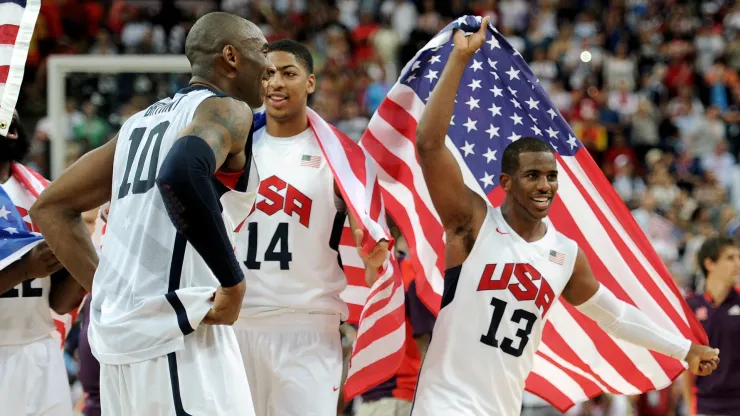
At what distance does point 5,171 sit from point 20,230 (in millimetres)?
576

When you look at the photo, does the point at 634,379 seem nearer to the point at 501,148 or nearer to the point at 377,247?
the point at 501,148

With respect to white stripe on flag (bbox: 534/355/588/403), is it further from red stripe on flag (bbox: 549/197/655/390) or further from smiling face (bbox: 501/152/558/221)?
smiling face (bbox: 501/152/558/221)

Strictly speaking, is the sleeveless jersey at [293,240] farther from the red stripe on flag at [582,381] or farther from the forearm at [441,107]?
the red stripe on flag at [582,381]

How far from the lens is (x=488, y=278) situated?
5.75 metres

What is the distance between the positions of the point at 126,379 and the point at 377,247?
1.66m

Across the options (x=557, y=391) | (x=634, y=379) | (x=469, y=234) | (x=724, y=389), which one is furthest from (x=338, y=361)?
(x=724, y=389)

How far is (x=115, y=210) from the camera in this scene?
4.28 meters

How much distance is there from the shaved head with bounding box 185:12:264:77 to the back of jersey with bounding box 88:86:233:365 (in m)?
0.19

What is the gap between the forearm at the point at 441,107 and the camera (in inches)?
215

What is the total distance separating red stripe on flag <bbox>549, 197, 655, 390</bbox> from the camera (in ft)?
22.6

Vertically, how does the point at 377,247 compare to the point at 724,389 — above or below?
above

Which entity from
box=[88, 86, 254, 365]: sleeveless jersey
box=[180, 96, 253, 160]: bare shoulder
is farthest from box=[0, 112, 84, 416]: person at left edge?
box=[180, 96, 253, 160]: bare shoulder

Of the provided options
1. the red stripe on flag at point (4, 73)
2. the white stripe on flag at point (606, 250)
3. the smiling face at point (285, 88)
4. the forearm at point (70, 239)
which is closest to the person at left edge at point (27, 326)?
the red stripe on flag at point (4, 73)

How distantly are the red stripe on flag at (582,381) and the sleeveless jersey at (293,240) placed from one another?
1431 millimetres
